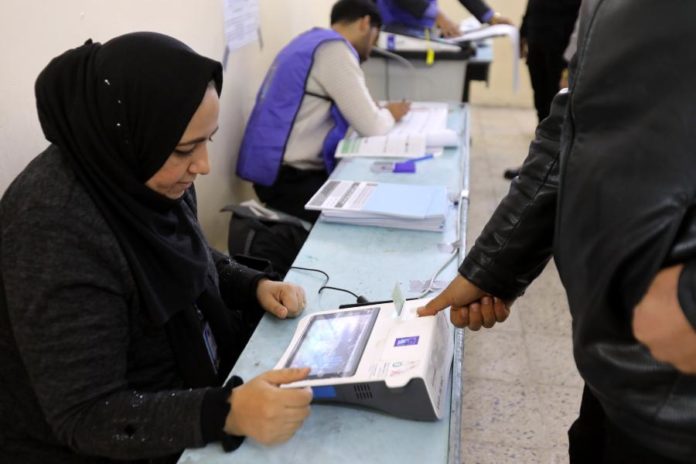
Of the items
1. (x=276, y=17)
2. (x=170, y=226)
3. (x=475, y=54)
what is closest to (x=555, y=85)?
(x=475, y=54)

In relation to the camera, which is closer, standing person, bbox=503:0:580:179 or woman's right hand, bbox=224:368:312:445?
woman's right hand, bbox=224:368:312:445

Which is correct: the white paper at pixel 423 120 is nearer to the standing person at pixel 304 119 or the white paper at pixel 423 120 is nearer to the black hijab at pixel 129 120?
the standing person at pixel 304 119

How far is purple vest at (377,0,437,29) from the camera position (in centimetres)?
271

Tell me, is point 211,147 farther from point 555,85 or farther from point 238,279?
point 555,85

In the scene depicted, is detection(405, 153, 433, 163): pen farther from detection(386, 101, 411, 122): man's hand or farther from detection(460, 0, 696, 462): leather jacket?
detection(460, 0, 696, 462): leather jacket

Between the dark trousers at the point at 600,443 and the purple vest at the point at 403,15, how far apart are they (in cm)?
224

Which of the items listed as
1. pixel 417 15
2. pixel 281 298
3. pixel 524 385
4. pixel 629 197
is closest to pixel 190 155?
pixel 281 298

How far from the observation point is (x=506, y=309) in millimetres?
921

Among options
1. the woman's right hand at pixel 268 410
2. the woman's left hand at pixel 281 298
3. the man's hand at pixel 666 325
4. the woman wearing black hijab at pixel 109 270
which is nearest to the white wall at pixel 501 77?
the woman's left hand at pixel 281 298

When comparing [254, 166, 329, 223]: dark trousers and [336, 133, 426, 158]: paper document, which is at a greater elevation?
[336, 133, 426, 158]: paper document

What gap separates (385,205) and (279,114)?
2.40 ft

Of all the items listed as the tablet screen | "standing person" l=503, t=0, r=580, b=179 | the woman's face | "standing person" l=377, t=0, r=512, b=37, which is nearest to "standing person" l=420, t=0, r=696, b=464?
the tablet screen

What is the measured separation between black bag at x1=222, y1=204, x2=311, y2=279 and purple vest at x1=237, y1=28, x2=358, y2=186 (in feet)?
1.11

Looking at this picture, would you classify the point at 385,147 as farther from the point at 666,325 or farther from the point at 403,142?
the point at 666,325
